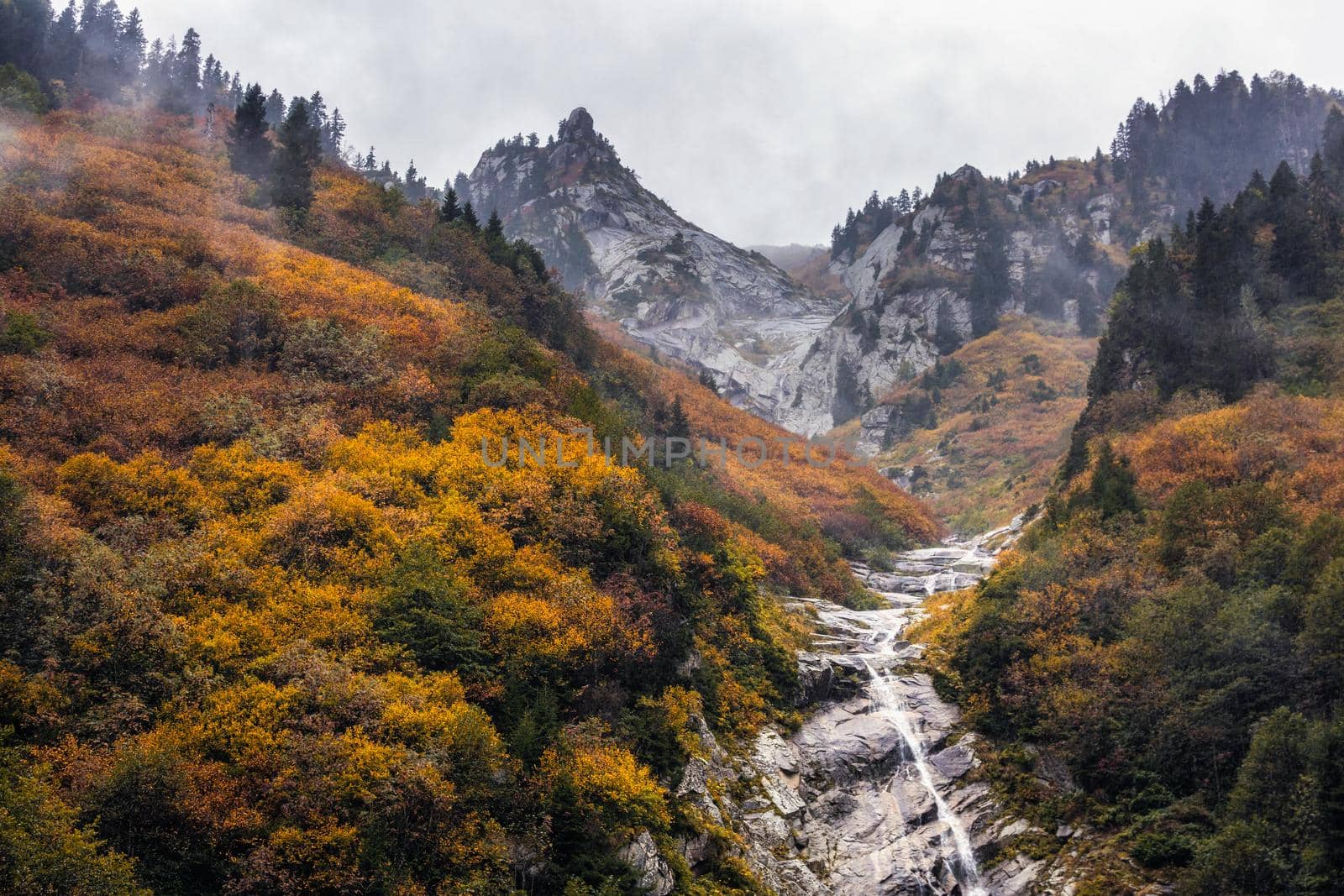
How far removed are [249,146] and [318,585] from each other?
55361 mm

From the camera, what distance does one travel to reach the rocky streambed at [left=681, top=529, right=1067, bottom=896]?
110 ft

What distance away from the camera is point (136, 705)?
2247 centimetres

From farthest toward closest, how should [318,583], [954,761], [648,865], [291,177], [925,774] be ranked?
[291,177] < [954,761] < [925,774] < [318,583] < [648,865]

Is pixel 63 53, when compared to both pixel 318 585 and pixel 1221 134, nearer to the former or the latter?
pixel 318 585

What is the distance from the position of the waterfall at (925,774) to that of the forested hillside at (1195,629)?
2913 millimetres

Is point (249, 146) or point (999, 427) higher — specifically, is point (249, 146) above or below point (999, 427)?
above

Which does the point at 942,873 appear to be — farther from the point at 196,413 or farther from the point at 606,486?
the point at 196,413

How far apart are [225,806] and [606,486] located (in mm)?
21163

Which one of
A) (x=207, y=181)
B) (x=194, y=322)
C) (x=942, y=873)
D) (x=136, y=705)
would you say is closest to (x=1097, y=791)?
(x=942, y=873)

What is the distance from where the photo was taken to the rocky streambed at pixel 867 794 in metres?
33.5

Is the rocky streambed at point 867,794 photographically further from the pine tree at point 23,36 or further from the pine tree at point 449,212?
the pine tree at point 23,36

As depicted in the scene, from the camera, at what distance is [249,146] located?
70.1m

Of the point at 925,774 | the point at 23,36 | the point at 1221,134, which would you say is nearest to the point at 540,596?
the point at 925,774

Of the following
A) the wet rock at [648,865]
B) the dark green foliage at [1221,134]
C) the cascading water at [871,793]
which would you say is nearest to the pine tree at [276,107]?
the cascading water at [871,793]
